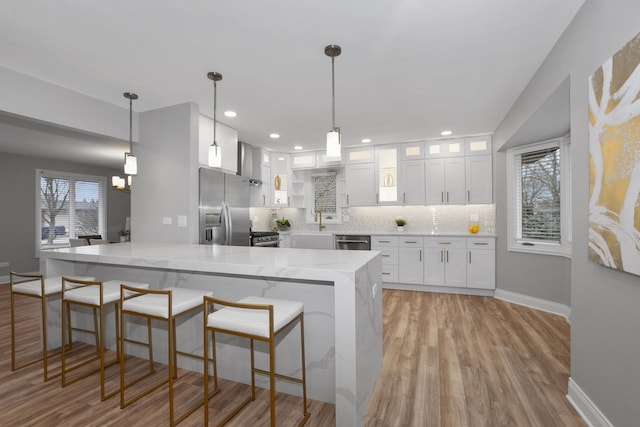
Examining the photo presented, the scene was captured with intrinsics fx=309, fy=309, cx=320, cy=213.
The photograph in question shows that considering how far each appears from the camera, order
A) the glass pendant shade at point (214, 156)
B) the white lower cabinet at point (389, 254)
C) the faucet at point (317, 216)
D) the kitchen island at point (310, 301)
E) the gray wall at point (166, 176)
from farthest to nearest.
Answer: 1. the faucet at point (317, 216)
2. the white lower cabinet at point (389, 254)
3. the gray wall at point (166, 176)
4. the glass pendant shade at point (214, 156)
5. the kitchen island at point (310, 301)

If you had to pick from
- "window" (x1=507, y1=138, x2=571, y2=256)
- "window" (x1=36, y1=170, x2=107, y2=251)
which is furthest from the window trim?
"window" (x1=507, y1=138, x2=571, y2=256)

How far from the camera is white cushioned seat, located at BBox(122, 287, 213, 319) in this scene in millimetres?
1837

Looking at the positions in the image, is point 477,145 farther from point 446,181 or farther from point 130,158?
point 130,158

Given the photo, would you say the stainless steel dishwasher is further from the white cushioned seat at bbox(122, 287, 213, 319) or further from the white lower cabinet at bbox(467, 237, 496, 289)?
the white cushioned seat at bbox(122, 287, 213, 319)

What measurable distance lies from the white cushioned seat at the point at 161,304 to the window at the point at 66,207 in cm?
621

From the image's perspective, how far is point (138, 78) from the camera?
2.96 m

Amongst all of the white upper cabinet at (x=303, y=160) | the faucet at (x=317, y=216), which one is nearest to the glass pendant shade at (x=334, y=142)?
the white upper cabinet at (x=303, y=160)

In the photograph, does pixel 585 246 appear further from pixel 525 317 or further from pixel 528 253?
pixel 528 253

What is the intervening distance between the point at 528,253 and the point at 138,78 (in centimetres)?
503

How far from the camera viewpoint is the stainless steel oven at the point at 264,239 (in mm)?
4986

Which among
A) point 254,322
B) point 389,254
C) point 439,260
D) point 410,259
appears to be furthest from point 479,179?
point 254,322

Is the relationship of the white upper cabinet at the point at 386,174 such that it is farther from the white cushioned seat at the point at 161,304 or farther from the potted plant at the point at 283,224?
the white cushioned seat at the point at 161,304

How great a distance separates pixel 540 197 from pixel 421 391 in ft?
10.7

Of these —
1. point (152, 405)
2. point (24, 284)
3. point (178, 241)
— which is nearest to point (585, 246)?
point (152, 405)
